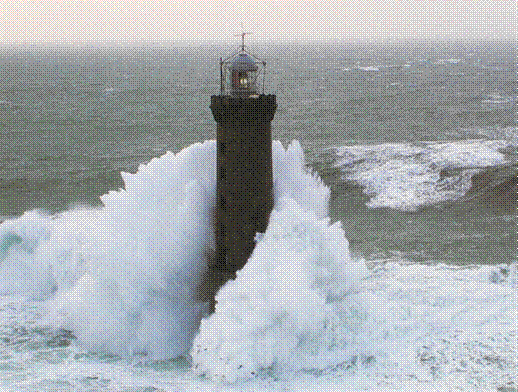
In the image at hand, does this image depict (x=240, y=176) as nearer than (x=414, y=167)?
Yes

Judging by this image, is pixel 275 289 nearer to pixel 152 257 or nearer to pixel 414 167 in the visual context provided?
pixel 152 257

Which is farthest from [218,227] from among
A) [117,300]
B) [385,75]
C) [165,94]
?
[385,75]

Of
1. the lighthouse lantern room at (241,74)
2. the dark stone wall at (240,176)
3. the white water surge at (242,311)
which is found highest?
the lighthouse lantern room at (241,74)

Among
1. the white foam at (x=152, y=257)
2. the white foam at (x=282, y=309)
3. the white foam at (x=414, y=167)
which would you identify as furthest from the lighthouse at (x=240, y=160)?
the white foam at (x=414, y=167)

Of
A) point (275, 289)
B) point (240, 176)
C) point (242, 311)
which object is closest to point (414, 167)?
point (240, 176)

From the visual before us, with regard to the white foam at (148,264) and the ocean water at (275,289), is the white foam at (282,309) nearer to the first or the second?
the ocean water at (275,289)

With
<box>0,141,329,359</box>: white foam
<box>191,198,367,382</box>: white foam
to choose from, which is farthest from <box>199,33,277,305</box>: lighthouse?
<box>0,141,329,359</box>: white foam
